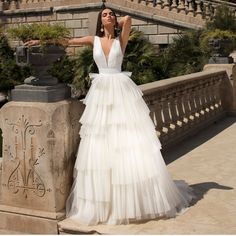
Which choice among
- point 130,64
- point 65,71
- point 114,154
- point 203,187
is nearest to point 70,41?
point 114,154

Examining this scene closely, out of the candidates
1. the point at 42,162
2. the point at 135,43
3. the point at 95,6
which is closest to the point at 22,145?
the point at 42,162

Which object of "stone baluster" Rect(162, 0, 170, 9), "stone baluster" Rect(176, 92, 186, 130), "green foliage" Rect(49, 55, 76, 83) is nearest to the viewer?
"stone baluster" Rect(176, 92, 186, 130)

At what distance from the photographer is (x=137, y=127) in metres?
4.66

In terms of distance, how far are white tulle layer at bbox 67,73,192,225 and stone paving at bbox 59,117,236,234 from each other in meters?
0.14

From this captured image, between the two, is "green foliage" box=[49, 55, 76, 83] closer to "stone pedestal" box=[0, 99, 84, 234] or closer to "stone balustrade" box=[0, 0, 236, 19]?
"stone balustrade" box=[0, 0, 236, 19]

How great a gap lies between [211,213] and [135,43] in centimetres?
1348

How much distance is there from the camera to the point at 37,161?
15.0ft

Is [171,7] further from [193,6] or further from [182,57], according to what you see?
[182,57]

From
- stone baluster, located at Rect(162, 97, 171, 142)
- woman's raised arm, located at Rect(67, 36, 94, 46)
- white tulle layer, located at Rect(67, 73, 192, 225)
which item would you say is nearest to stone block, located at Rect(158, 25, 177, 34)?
stone baluster, located at Rect(162, 97, 171, 142)

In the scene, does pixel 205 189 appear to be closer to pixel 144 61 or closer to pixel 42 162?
pixel 42 162

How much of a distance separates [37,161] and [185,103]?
4.89 meters

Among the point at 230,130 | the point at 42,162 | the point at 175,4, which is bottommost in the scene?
the point at 230,130

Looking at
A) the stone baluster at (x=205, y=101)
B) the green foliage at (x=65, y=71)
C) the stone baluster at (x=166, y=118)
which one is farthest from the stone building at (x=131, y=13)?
the stone baluster at (x=166, y=118)

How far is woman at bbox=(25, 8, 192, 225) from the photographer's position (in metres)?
4.52
